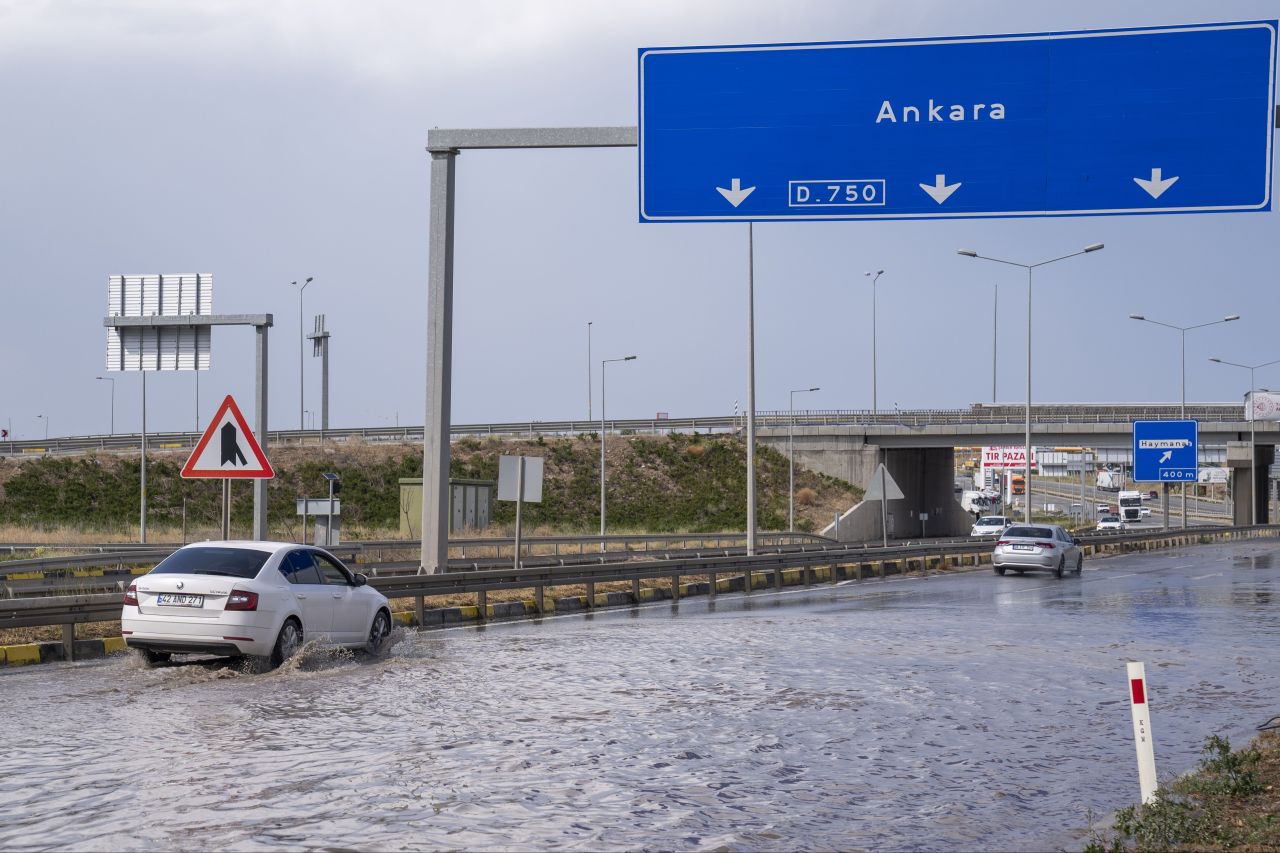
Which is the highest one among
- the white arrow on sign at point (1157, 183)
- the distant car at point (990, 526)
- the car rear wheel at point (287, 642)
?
the white arrow on sign at point (1157, 183)

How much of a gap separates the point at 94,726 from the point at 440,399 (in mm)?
9334

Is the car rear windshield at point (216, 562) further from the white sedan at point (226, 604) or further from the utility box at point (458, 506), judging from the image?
the utility box at point (458, 506)

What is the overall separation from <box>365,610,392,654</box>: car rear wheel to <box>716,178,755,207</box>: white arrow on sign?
6505mm

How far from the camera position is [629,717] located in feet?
40.0

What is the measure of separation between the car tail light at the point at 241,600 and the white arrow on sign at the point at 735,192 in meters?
7.32

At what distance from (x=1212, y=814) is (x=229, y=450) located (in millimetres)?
13890

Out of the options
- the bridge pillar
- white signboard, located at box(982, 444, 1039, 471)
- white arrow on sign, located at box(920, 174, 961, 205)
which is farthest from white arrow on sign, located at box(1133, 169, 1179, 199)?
white signboard, located at box(982, 444, 1039, 471)

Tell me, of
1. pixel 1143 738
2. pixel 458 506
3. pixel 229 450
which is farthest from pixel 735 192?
pixel 458 506

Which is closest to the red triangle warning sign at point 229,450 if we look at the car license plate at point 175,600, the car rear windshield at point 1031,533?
the car license plate at point 175,600

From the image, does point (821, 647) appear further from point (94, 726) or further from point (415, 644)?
point (94, 726)

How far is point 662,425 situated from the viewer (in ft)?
294

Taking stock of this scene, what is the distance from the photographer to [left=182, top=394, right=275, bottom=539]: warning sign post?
18.8 m

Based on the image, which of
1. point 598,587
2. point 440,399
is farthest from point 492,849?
point 598,587

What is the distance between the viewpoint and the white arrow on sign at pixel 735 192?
17.7m
